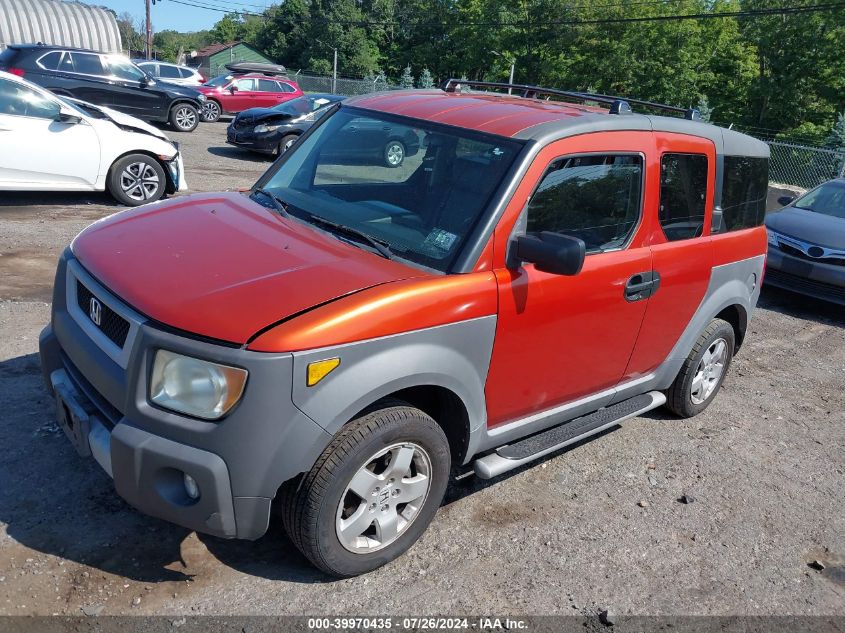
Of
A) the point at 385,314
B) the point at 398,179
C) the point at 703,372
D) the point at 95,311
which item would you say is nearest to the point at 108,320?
the point at 95,311

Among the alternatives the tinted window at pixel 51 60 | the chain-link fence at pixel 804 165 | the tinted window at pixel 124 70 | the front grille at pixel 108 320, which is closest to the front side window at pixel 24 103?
the front grille at pixel 108 320

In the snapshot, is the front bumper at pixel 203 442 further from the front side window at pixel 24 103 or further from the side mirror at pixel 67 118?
the front side window at pixel 24 103

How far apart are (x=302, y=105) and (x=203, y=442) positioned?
49.2ft

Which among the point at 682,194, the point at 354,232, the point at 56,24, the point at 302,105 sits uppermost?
the point at 56,24

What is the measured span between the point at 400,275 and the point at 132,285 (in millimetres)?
1107

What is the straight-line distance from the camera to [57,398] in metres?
3.35

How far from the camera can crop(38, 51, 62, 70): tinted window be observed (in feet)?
54.2

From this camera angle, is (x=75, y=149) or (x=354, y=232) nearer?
(x=354, y=232)

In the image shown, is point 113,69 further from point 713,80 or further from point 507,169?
point 713,80

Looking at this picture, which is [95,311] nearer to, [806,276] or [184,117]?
[806,276]

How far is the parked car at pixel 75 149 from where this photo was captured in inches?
336

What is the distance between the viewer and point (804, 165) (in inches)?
839

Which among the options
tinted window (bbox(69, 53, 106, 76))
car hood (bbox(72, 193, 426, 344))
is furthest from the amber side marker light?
tinted window (bbox(69, 53, 106, 76))

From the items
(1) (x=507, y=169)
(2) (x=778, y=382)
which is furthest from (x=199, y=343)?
(2) (x=778, y=382)
